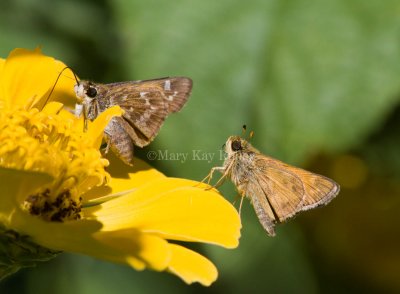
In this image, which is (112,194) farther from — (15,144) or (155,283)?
(155,283)

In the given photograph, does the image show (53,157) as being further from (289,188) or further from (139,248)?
(289,188)

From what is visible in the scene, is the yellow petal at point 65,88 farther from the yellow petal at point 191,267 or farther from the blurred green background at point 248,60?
the yellow petal at point 191,267

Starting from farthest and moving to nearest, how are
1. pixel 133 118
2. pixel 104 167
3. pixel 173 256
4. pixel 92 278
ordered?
pixel 92 278, pixel 133 118, pixel 104 167, pixel 173 256

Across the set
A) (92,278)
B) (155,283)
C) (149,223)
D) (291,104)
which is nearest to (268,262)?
(155,283)

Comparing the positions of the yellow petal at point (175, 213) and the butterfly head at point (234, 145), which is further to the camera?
the butterfly head at point (234, 145)

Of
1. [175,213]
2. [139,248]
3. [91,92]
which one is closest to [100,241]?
[139,248]

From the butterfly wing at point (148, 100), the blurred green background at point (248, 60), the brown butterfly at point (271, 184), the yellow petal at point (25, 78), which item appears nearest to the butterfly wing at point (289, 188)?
the brown butterfly at point (271, 184)
